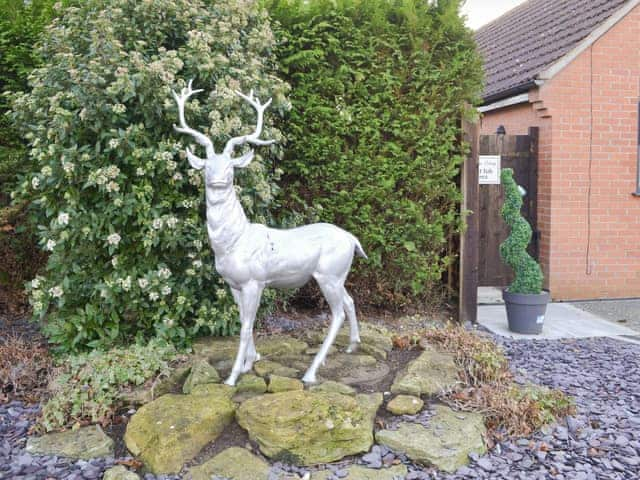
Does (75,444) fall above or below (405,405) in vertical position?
below

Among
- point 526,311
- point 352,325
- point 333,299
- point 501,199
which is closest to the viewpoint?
point 333,299

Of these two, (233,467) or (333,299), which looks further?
(333,299)

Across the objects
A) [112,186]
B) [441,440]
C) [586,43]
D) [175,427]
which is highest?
[586,43]

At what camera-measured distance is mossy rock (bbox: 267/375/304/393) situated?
363 centimetres

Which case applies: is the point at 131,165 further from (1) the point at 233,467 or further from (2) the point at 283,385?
(1) the point at 233,467

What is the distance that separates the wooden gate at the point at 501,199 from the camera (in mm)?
7898

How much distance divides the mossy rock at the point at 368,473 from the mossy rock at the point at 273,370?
938 millimetres

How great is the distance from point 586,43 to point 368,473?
23.0 feet

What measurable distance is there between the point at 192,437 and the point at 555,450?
2111 mm

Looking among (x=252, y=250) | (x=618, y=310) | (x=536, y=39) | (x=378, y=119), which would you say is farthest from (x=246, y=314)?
(x=536, y=39)

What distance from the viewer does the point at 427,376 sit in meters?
3.89

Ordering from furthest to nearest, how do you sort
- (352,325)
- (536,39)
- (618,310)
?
(536,39)
(618,310)
(352,325)

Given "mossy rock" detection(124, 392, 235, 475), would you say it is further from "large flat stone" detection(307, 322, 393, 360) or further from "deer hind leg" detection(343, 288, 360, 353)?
"large flat stone" detection(307, 322, 393, 360)

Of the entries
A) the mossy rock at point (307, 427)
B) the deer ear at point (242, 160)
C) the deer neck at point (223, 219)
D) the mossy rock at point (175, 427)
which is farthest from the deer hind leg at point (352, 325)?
the deer ear at point (242, 160)
